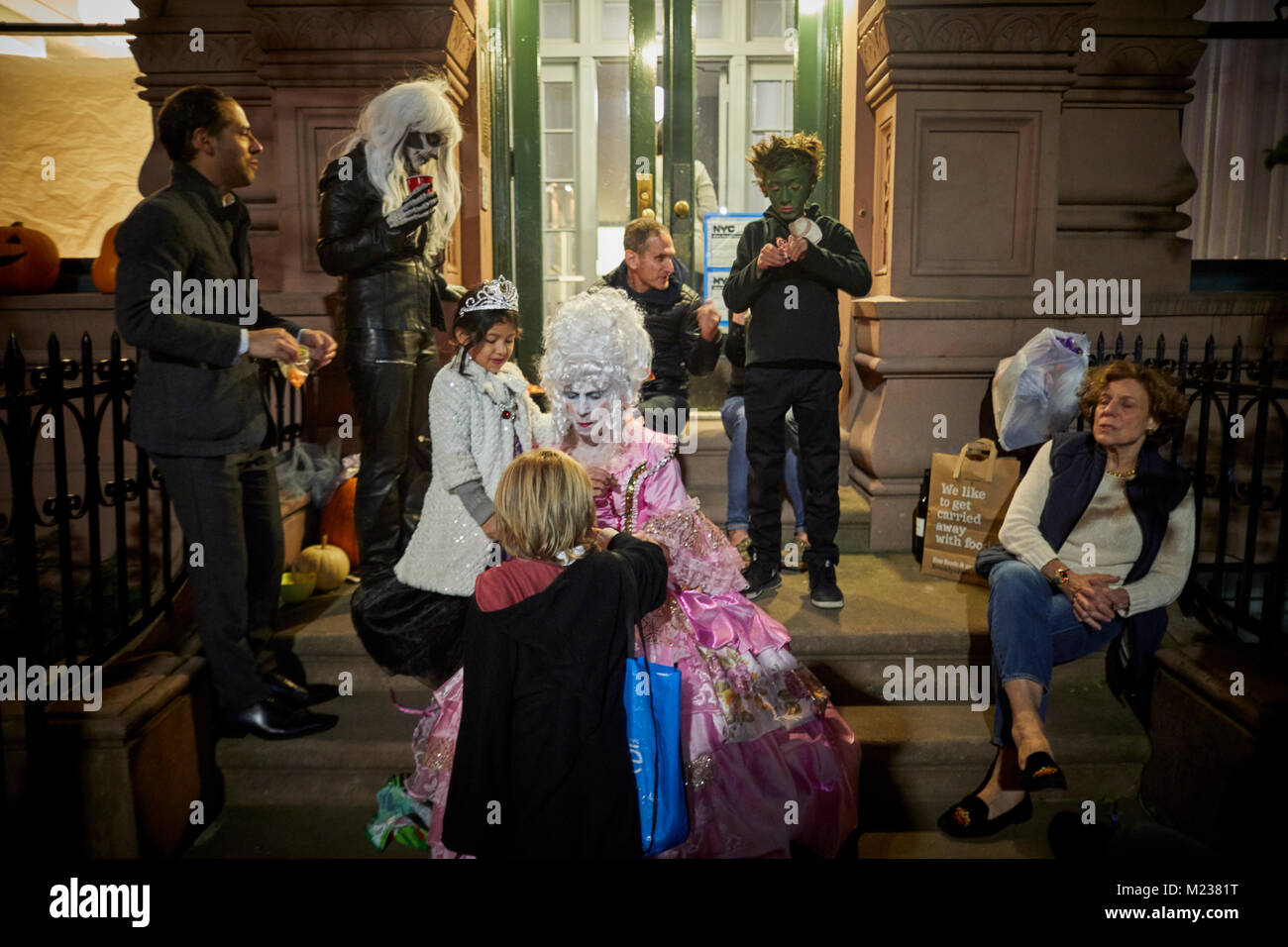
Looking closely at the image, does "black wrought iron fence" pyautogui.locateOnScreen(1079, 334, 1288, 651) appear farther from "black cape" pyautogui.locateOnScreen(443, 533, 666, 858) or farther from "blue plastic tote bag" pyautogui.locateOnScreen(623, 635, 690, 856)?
"black cape" pyautogui.locateOnScreen(443, 533, 666, 858)

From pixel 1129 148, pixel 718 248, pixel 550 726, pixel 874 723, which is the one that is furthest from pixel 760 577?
pixel 1129 148

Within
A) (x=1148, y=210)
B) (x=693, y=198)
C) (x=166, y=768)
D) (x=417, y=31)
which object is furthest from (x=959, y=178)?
(x=166, y=768)

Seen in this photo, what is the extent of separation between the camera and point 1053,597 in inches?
131

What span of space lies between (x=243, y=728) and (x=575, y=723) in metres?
1.68

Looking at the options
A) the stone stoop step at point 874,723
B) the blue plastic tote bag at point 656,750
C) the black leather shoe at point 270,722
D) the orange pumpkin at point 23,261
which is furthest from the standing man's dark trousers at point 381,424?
the orange pumpkin at point 23,261

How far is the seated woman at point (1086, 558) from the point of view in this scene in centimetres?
315

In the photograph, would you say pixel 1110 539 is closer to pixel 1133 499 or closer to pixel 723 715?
pixel 1133 499

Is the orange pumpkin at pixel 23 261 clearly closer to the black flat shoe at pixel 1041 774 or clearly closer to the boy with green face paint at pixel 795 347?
the boy with green face paint at pixel 795 347

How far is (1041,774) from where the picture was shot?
2877 mm

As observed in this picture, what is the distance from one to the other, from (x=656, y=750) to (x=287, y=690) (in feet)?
5.87

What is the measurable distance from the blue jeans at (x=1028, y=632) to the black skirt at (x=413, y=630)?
1.87 m

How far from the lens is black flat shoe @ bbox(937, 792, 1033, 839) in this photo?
3.10m

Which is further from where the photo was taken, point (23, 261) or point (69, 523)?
point (23, 261)
